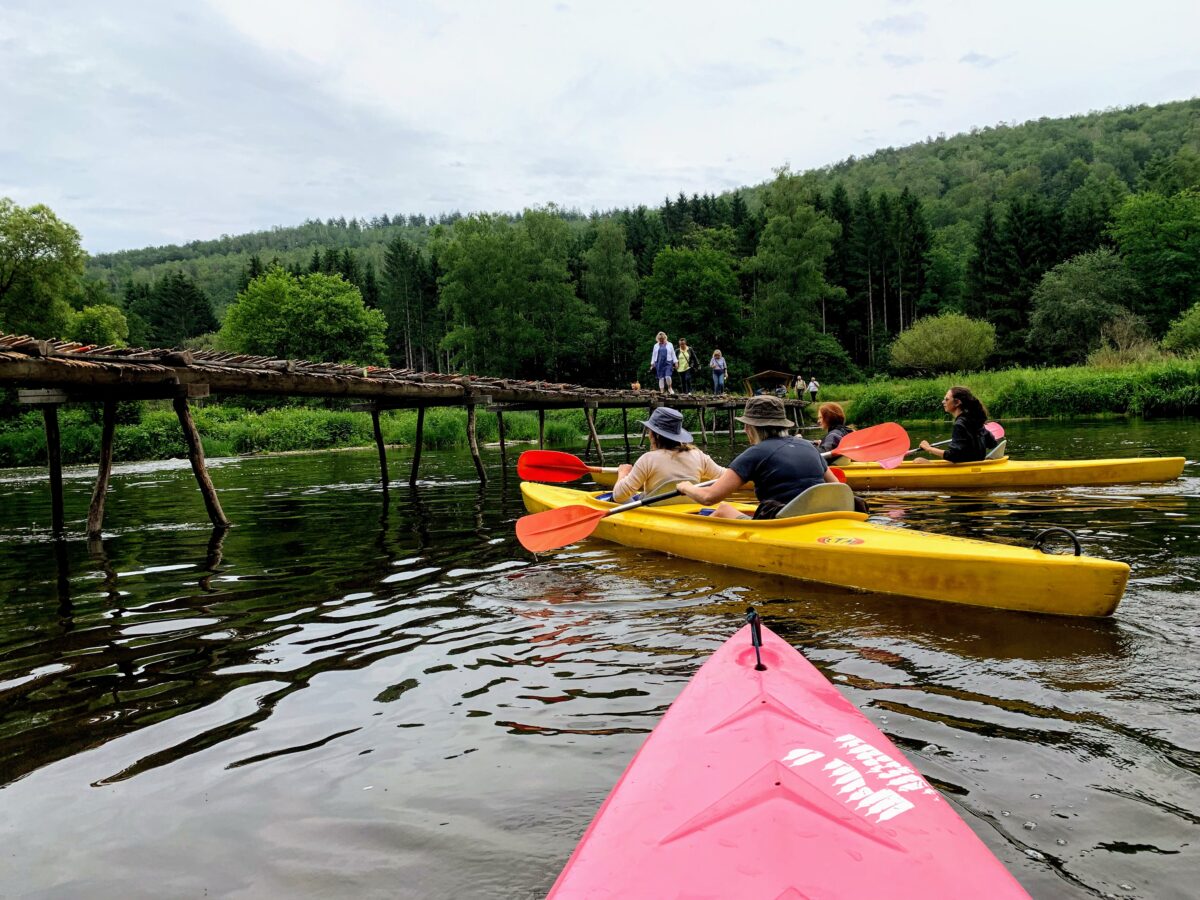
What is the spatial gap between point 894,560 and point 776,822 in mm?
3614

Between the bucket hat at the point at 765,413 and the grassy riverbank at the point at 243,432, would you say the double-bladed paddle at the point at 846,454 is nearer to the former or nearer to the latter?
the bucket hat at the point at 765,413

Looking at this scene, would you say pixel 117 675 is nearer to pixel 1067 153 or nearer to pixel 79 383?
pixel 79 383

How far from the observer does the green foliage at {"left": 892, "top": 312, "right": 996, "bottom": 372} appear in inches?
1769

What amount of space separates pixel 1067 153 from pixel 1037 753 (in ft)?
392

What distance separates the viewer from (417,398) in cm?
1423

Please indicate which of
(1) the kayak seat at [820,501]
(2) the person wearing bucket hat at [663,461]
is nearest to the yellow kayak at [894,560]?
(1) the kayak seat at [820,501]

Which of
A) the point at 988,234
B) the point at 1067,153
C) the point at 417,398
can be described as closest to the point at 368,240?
the point at 1067,153

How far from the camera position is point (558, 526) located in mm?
6832

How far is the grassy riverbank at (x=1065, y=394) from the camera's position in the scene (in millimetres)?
24453

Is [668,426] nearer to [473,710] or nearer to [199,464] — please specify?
[473,710]

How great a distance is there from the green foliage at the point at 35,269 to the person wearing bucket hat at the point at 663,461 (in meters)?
39.8

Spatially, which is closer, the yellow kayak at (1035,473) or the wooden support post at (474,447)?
the yellow kayak at (1035,473)

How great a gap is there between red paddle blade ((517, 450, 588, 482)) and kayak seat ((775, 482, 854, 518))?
4781mm

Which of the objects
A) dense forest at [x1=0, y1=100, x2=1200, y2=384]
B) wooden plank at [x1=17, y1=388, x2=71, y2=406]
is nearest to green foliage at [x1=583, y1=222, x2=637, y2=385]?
dense forest at [x1=0, y1=100, x2=1200, y2=384]
